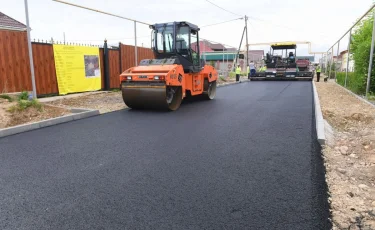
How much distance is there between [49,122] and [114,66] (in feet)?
25.1

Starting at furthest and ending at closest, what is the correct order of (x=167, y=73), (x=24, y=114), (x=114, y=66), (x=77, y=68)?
1. (x=114, y=66)
2. (x=77, y=68)
3. (x=167, y=73)
4. (x=24, y=114)

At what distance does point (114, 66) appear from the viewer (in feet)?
45.4

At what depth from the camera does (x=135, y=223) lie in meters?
2.54

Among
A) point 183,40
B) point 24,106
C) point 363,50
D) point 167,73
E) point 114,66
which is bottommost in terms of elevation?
point 24,106

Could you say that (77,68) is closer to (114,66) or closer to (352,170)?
(114,66)

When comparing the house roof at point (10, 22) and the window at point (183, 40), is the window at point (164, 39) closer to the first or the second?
the window at point (183, 40)

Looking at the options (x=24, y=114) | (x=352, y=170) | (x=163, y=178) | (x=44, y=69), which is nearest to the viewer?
(x=163, y=178)

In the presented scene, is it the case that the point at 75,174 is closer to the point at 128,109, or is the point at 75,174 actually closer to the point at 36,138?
the point at 36,138

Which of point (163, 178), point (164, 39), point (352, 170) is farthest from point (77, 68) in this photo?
point (352, 170)

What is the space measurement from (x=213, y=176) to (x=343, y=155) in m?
2.22

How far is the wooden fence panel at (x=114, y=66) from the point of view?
44.7 feet

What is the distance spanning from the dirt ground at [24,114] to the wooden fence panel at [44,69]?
282 centimetres

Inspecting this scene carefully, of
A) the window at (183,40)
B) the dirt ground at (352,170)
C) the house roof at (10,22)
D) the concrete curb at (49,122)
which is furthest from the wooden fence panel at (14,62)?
the dirt ground at (352,170)

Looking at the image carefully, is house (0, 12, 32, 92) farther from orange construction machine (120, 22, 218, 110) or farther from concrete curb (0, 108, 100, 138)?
orange construction machine (120, 22, 218, 110)
